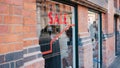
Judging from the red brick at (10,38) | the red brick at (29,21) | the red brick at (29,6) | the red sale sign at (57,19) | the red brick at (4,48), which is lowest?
the red brick at (4,48)

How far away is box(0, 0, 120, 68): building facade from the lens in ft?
6.73

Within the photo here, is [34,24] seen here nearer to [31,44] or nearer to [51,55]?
[31,44]

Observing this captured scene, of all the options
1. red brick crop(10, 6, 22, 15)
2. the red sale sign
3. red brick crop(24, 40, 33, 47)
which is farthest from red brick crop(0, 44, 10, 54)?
the red sale sign

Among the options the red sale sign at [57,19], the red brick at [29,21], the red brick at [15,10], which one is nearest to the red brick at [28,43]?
the red brick at [29,21]

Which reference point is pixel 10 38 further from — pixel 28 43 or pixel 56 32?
pixel 56 32

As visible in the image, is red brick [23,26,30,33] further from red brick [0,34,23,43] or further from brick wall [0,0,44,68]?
red brick [0,34,23,43]

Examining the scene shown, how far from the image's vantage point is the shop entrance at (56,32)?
11.5 ft

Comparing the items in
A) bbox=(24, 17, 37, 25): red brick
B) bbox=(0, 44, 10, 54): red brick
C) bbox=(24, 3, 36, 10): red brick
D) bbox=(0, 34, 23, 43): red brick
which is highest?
bbox=(24, 3, 36, 10): red brick

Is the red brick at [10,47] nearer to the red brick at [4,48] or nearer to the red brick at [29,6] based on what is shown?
the red brick at [4,48]

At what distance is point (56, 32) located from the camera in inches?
157

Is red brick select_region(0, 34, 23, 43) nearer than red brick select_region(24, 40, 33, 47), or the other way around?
red brick select_region(0, 34, 23, 43)

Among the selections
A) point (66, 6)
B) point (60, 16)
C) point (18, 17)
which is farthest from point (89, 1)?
point (18, 17)

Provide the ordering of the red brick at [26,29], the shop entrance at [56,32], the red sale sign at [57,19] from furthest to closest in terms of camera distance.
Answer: the red sale sign at [57,19]
the shop entrance at [56,32]
the red brick at [26,29]

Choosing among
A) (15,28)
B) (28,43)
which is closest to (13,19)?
(15,28)
